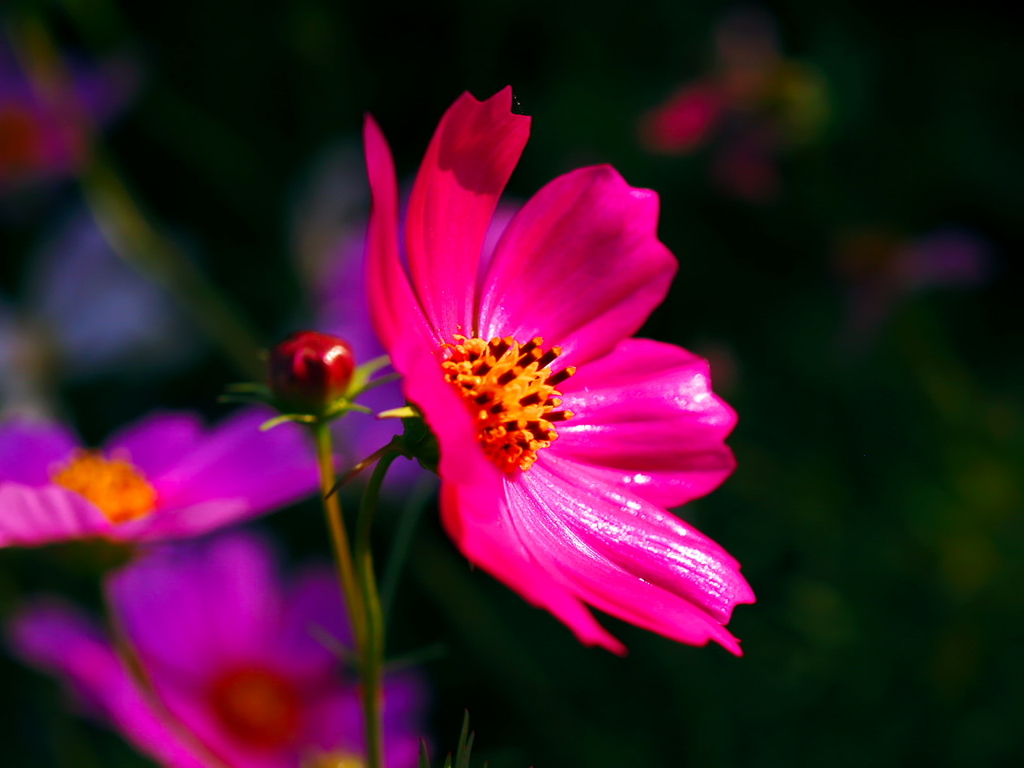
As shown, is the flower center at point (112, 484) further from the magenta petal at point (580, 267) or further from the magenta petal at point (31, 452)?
the magenta petal at point (580, 267)

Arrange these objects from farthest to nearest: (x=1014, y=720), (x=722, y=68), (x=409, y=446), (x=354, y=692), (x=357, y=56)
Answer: (x=357, y=56)
(x=722, y=68)
(x=1014, y=720)
(x=354, y=692)
(x=409, y=446)

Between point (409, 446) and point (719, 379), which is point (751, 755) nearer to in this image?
point (719, 379)

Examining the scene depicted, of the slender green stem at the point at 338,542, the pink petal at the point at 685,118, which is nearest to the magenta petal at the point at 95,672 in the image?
the slender green stem at the point at 338,542

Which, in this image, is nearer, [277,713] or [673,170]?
[277,713]

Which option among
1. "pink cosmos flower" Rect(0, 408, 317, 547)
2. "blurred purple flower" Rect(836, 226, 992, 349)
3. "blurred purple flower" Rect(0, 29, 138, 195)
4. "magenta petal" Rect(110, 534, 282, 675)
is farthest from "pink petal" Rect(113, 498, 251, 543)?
"blurred purple flower" Rect(836, 226, 992, 349)

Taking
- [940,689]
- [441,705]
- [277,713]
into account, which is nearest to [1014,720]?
[940,689]
